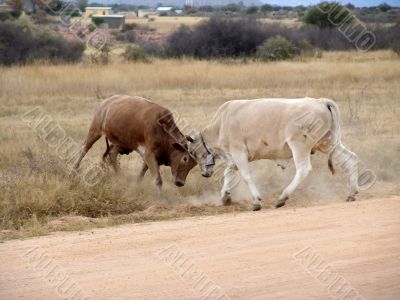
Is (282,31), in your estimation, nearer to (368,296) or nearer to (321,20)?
(321,20)

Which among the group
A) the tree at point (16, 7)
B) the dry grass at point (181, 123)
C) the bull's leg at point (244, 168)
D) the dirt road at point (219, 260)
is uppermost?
the dirt road at point (219, 260)

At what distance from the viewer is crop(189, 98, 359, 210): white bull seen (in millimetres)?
11125

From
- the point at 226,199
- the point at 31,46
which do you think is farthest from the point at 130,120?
the point at 31,46

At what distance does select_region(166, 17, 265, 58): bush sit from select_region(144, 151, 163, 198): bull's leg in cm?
2321

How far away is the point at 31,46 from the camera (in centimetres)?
3341

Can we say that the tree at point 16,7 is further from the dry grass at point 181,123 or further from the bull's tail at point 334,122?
the bull's tail at point 334,122

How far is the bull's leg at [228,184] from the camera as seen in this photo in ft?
39.8

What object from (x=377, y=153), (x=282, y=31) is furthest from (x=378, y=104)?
(x=282, y=31)

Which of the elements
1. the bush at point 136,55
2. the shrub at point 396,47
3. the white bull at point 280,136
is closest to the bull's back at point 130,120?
the white bull at point 280,136

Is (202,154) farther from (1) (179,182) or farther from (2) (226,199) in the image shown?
(2) (226,199)

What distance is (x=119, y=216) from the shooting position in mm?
11094

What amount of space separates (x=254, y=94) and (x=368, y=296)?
16.3 m

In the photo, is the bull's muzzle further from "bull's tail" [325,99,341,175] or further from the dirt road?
the dirt road

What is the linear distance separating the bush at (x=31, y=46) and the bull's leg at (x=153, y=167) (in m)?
19.1
